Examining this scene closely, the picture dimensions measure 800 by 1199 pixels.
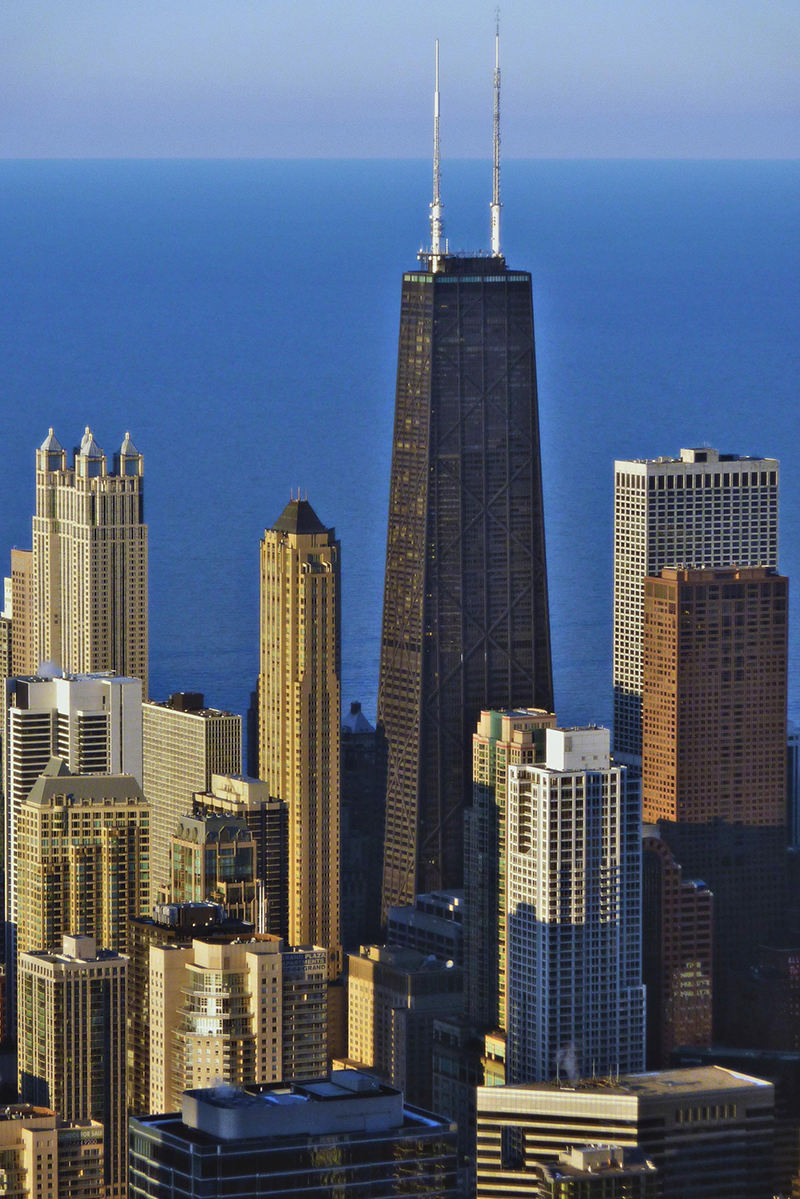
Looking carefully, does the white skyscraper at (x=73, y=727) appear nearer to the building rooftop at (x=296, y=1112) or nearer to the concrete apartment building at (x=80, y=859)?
the concrete apartment building at (x=80, y=859)

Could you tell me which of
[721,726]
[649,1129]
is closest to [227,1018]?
[649,1129]

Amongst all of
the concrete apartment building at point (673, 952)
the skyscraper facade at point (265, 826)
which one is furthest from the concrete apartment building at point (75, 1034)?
the concrete apartment building at point (673, 952)

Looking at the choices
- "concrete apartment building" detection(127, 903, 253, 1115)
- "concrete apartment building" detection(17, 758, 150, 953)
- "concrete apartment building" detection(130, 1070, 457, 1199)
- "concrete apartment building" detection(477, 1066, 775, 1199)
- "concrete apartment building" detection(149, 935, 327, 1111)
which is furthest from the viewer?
"concrete apartment building" detection(17, 758, 150, 953)

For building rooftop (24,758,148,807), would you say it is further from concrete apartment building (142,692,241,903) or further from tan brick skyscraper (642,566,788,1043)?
tan brick skyscraper (642,566,788,1043)

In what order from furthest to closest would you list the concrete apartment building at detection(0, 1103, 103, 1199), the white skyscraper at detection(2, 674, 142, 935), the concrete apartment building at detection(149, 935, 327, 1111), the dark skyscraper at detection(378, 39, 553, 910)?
the dark skyscraper at detection(378, 39, 553, 910) → the white skyscraper at detection(2, 674, 142, 935) → the concrete apartment building at detection(149, 935, 327, 1111) → the concrete apartment building at detection(0, 1103, 103, 1199)

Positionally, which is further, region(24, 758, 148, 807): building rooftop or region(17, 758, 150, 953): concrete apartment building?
region(24, 758, 148, 807): building rooftop

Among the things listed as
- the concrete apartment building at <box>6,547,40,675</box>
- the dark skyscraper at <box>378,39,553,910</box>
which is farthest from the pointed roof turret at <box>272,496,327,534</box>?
the concrete apartment building at <box>6,547,40,675</box>

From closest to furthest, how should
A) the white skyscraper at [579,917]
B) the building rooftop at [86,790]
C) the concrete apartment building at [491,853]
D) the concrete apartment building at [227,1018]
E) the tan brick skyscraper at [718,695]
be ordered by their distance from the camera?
the concrete apartment building at [227,1018], the white skyscraper at [579,917], the concrete apartment building at [491,853], the building rooftop at [86,790], the tan brick skyscraper at [718,695]
